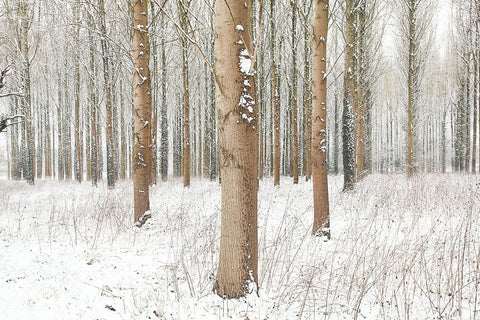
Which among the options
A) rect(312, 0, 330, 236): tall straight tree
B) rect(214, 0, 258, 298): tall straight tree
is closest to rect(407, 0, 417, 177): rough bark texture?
rect(312, 0, 330, 236): tall straight tree

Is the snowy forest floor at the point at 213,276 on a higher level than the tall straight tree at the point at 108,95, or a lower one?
lower

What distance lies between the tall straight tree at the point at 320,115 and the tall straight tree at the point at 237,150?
2.43 meters

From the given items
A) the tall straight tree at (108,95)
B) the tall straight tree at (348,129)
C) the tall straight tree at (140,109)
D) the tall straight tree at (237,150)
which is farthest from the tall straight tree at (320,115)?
the tall straight tree at (108,95)

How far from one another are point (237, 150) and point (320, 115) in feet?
8.80

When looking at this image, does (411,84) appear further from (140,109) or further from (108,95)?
(108,95)

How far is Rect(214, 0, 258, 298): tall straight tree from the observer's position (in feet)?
7.37

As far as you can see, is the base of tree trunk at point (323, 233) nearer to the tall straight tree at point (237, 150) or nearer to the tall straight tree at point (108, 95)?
the tall straight tree at point (237, 150)

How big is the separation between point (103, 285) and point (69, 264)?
997mm

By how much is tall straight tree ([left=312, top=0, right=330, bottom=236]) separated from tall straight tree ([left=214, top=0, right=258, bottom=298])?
95.6 inches

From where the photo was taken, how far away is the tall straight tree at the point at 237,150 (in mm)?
2246

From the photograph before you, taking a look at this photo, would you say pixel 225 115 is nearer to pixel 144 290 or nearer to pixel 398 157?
pixel 144 290

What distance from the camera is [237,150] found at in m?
2.24

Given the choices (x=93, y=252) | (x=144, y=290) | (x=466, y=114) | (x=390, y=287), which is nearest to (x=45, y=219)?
(x=93, y=252)

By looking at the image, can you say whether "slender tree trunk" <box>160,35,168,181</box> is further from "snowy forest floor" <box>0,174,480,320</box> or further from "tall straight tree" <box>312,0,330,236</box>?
"tall straight tree" <box>312,0,330,236</box>
